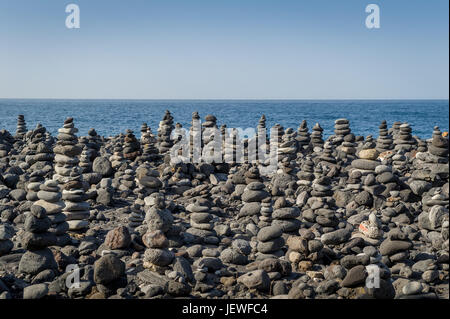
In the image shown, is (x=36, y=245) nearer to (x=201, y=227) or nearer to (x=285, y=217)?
(x=201, y=227)

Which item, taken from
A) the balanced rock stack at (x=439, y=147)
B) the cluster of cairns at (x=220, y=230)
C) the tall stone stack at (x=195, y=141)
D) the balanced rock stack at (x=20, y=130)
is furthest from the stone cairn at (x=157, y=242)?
the balanced rock stack at (x=20, y=130)

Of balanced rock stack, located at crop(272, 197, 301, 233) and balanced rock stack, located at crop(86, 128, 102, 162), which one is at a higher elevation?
balanced rock stack, located at crop(86, 128, 102, 162)

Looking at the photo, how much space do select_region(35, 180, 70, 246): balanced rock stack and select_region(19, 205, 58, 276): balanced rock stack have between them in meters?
1.19

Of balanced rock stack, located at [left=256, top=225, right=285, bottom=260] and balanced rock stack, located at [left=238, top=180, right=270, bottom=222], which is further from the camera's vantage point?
balanced rock stack, located at [left=238, top=180, right=270, bottom=222]

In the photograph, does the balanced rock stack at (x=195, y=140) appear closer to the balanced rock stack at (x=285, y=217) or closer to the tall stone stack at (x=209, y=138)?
the tall stone stack at (x=209, y=138)

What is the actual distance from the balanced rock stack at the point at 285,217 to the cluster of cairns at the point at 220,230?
25mm

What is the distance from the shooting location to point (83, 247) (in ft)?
30.3

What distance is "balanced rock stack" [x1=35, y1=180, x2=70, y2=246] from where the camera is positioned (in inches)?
→ 381

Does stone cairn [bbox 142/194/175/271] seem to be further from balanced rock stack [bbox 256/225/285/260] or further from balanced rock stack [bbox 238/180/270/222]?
balanced rock stack [bbox 238/180/270/222]

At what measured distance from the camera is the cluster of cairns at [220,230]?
24.2 ft

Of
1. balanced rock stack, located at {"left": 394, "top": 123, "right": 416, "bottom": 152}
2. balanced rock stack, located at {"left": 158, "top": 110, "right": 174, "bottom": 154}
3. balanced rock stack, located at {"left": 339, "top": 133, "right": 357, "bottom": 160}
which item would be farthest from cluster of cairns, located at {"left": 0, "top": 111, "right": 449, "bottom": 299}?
balanced rock stack, located at {"left": 394, "top": 123, "right": 416, "bottom": 152}
